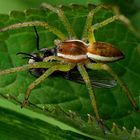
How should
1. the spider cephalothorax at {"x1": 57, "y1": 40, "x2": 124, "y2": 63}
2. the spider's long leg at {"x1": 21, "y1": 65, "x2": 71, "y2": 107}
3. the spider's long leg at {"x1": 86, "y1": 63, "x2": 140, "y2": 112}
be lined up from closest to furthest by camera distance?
the spider's long leg at {"x1": 21, "y1": 65, "x2": 71, "y2": 107}
the spider's long leg at {"x1": 86, "y1": 63, "x2": 140, "y2": 112}
the spider cephalothorax at {"x1": 57, "y1": 40, "x2": 124, "y2": 63}

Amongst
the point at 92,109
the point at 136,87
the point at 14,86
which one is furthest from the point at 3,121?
the point at 136,87

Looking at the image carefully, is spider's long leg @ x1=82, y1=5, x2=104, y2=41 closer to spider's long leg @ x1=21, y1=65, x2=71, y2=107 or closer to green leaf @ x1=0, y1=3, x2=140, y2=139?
green leaf @ x1=0, y1=3, x2=140, y2=139

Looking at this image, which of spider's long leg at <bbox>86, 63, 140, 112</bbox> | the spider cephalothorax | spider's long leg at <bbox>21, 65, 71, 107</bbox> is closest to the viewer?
spider's long leg at <bbox>21, 65, 71, 107</bbox>

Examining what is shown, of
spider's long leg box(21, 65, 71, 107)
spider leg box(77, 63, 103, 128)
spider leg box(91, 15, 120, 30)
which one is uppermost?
spider leg box(91, 15, 120, 30)

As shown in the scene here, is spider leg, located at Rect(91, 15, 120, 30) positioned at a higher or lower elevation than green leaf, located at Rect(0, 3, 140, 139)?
higher

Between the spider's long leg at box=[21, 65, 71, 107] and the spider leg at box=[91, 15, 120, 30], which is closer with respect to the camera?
the spider's long leg at box=[21, 65, 71, 107]

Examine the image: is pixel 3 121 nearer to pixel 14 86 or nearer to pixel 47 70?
pixel 14 86

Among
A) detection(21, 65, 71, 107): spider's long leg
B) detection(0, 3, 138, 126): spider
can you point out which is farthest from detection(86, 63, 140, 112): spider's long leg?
detection(21, 65, 71, 107): spider's long leg
